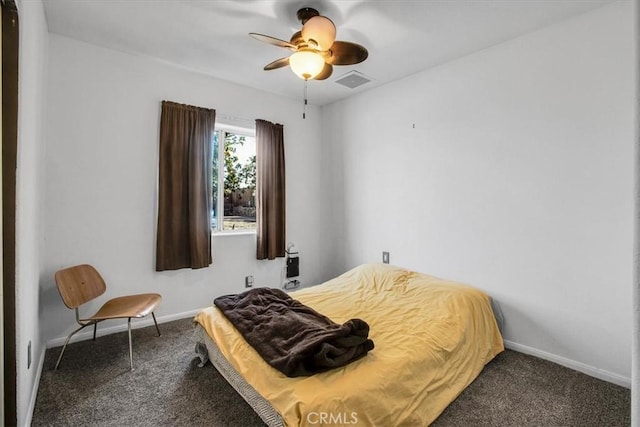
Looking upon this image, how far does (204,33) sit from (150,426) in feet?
9.53

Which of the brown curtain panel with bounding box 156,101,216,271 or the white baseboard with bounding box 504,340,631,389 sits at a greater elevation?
the brown curtain panel with bounding box 156,101,216,271

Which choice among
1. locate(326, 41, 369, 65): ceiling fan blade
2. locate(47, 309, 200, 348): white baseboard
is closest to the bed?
locate(47, 309, 200, 348): white baseboard

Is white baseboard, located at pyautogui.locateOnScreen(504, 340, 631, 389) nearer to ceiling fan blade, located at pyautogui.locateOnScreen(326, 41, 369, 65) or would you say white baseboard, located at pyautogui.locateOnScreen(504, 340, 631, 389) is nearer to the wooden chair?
ceiling fan blade, located at pyautogui.locateOnScreen(326, 41, 369, 65)

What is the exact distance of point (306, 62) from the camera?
6.84 ft

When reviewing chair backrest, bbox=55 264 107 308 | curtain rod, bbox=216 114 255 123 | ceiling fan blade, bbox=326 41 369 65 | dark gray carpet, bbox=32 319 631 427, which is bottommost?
dark gray carpet, bbox=32 319 631 427

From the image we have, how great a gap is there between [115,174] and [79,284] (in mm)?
1053

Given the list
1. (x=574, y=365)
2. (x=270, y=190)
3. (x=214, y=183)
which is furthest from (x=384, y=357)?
(x=214, y=183)

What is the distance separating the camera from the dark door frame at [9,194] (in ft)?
4.64

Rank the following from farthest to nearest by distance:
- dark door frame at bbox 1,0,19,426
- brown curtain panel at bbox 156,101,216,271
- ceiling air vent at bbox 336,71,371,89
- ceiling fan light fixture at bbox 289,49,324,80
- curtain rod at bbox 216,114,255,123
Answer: curtain rod at bbox 216,114,255,123, ceiling air vent at bbox 336,71,371,89, brown curtain panel at bbox 156,101,216,271, ceiling fan light fixture at bbox 289,49,324,80, dark door frame at bbox 1,0,19,426

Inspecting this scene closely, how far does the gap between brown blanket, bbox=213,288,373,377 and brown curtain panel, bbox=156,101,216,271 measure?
44.8 inches

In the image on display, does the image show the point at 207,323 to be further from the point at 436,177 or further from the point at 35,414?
the point at 436,177

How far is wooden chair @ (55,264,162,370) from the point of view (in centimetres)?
235

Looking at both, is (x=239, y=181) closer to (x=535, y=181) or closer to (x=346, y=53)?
(x=346, y=53)

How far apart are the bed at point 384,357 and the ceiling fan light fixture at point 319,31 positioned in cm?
197
